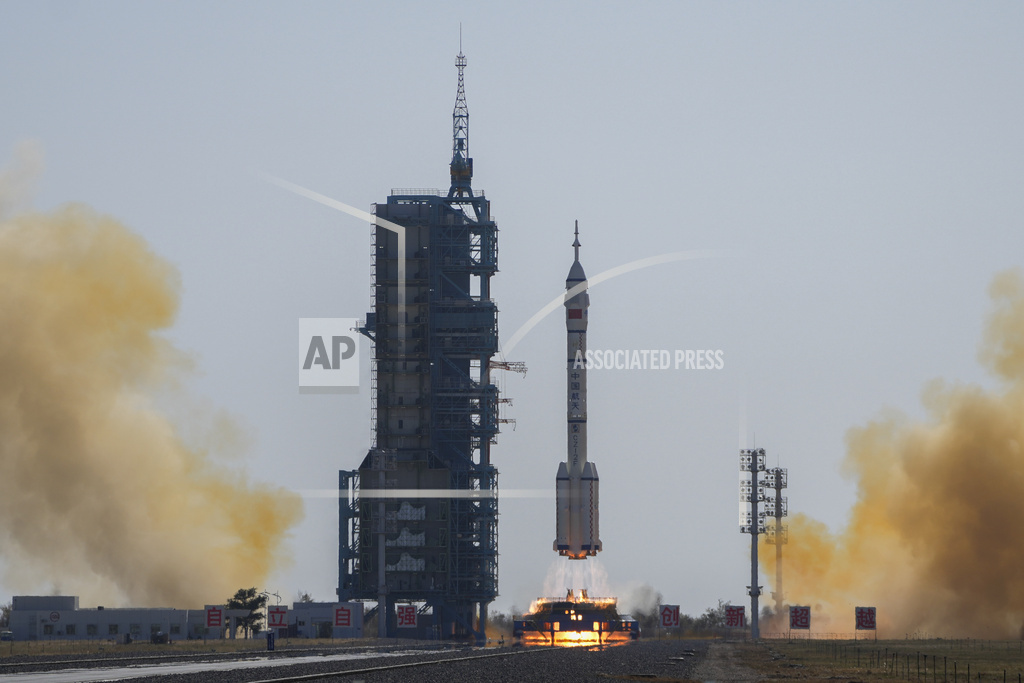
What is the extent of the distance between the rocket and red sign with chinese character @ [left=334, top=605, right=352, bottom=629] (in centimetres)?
1934

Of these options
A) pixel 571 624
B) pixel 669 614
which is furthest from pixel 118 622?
pixel 669 614

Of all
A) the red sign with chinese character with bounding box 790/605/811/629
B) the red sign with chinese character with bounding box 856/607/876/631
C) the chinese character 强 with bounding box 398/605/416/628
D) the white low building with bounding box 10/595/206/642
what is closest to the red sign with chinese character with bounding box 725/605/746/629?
the red sign with chinese character with bounding box 790/605/811/629

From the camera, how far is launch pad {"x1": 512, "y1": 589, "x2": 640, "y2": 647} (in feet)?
379

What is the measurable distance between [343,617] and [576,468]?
24221 millimetres

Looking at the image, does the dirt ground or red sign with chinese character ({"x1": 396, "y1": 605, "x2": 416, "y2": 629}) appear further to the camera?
red sign with chinese character ({"x1": 396, "y1": 605, "x2": 416, "y2": 629})

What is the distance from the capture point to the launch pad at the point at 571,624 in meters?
116

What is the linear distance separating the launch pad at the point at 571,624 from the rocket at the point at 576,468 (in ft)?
13.8

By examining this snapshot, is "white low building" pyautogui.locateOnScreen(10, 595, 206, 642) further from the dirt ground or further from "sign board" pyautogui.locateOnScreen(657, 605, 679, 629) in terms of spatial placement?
the dirt ground

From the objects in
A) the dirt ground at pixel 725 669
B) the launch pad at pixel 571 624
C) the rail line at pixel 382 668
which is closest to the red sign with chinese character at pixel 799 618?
the launch pad at pixel 571 624

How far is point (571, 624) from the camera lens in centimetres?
11612

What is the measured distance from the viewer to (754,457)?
483ft

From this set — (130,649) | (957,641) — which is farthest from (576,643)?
(130,649)

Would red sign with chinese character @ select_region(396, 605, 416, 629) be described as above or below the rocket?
below

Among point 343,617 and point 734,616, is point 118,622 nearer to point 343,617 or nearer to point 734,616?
point 343,617
